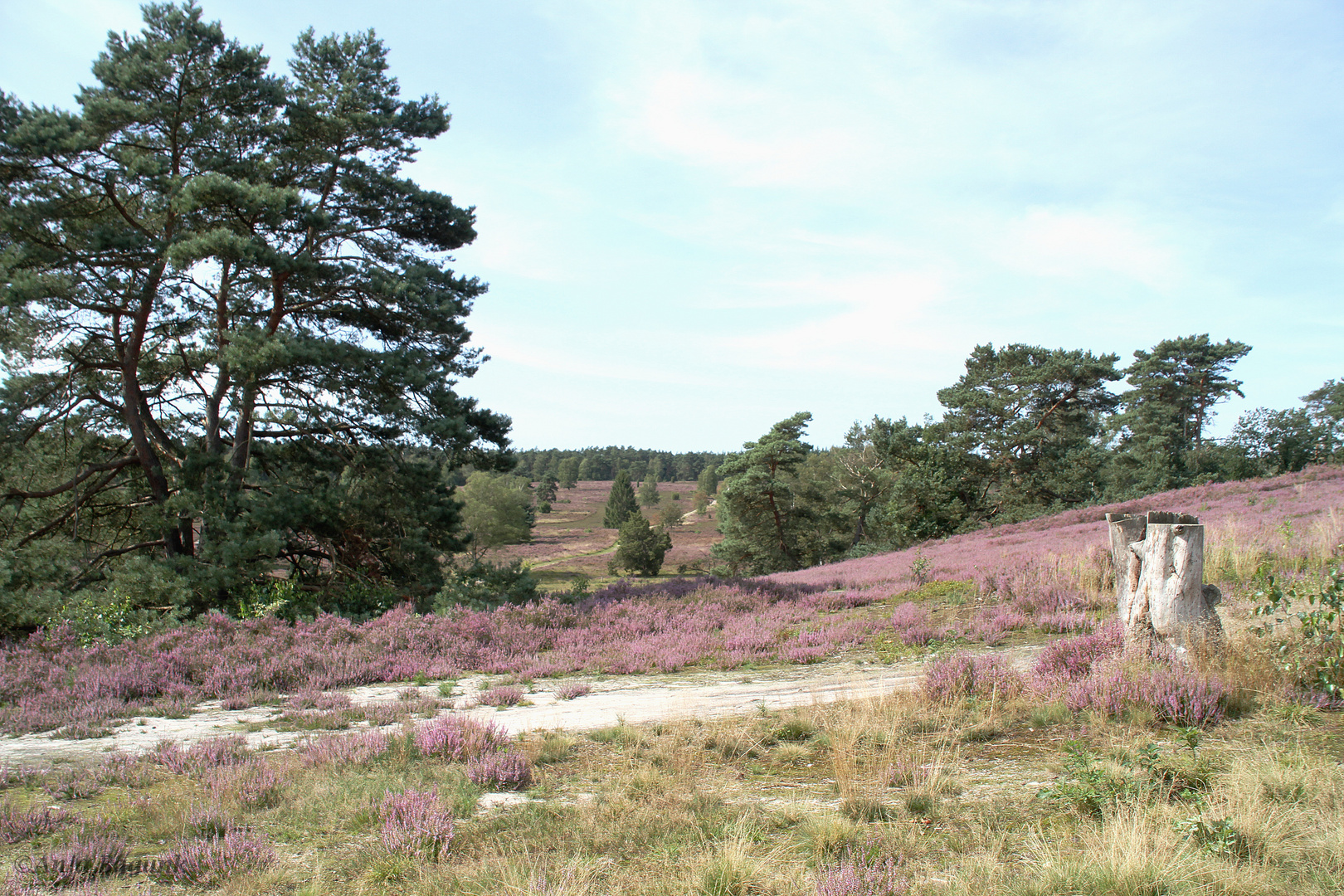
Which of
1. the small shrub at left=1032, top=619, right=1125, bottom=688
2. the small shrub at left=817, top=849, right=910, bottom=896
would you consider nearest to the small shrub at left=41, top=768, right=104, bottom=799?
the small shrub at left=817, top=849, right=910, bottom=896

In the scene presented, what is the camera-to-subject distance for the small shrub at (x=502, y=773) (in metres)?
5.24

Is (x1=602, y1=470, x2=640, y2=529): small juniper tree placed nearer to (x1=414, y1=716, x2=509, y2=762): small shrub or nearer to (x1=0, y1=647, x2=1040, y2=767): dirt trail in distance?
(x1=0, y1=647, x2=1040, y2=767): dirt trail in distance

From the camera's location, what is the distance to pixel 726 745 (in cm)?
593

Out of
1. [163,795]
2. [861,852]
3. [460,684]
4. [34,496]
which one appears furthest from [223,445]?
[861,852]

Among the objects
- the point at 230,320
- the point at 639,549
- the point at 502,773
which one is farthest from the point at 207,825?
the point at 639,549

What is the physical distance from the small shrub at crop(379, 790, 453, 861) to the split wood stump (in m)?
6.08

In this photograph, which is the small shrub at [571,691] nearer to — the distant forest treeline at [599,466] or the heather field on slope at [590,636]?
the heather field on slope at [590,636]

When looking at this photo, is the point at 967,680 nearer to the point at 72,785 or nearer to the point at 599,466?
the point at 72,785

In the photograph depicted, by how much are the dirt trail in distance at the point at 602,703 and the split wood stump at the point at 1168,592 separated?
151cm

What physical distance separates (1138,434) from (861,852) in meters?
47.9

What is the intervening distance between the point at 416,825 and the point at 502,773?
112 centimetres

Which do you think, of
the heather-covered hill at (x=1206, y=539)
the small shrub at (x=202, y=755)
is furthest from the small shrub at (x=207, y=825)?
the heather-covered hill at (x=1206, y=539)

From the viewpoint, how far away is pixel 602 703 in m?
8.02

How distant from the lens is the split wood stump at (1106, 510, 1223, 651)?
6395mm
